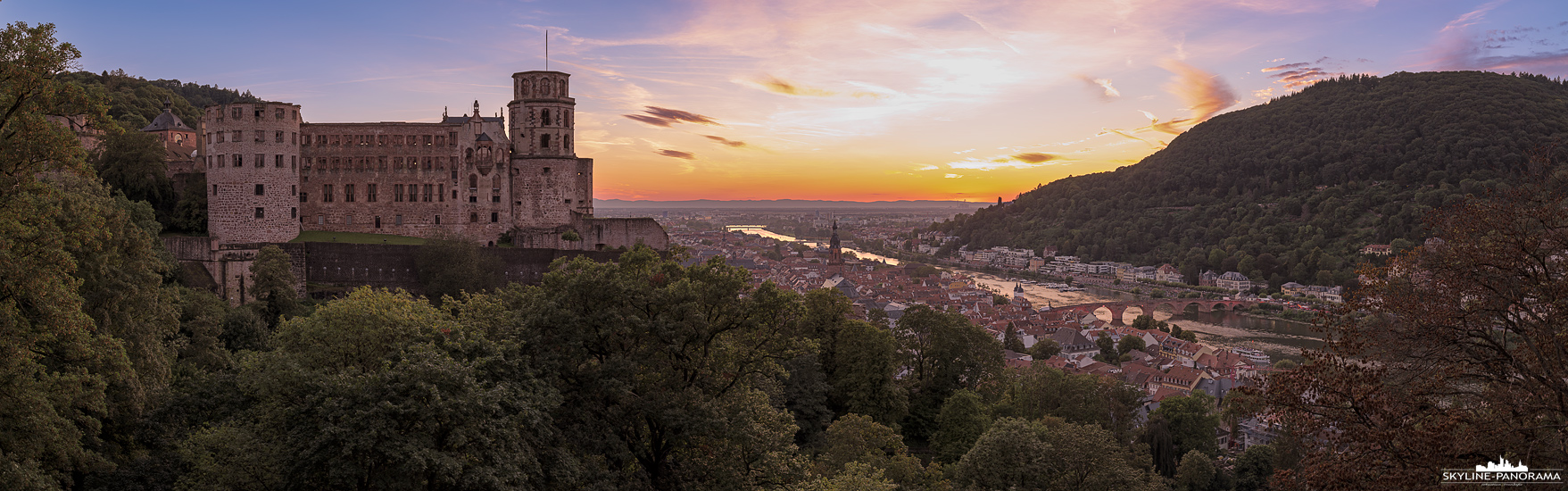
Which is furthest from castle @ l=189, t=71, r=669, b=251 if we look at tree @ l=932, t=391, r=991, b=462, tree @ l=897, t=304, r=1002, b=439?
tree @ l=932, t=391, r=991, b=462

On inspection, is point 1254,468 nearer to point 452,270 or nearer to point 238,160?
point 452,270

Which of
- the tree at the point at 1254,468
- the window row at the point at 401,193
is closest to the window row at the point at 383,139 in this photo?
the window row at the point at 401,193

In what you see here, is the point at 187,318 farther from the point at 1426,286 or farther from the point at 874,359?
the point at 1426,286

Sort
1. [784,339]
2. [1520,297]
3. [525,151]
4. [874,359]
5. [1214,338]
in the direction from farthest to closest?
1. [1214,338]
2. [525,151]
3. [874,359]
4. [784,339]
5. [1520,297]

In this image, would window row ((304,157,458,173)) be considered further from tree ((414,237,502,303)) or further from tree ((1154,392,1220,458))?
tree ((1154,392,1220,458))

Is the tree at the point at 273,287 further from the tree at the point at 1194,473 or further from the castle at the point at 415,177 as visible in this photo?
the tree at the point at 1194,473

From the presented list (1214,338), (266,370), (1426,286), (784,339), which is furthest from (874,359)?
(1214,338)
